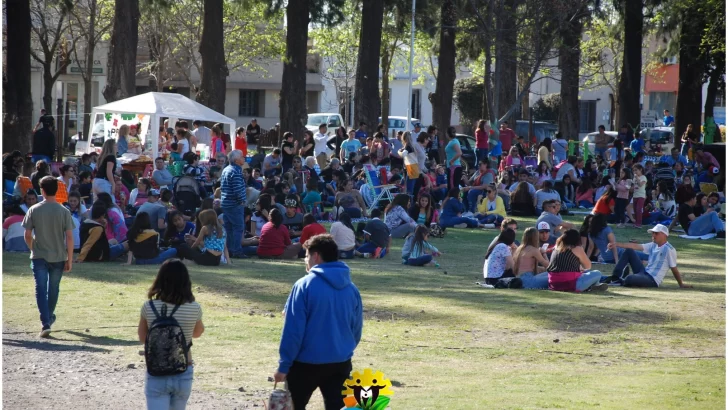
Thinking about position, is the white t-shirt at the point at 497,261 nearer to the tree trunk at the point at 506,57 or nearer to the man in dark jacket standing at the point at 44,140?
the man in dark jacket standing at the point at 44,140

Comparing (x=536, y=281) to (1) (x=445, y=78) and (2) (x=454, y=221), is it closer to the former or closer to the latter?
(2) (x=454, y=221)

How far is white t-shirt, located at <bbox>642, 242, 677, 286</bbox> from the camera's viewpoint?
14.6m

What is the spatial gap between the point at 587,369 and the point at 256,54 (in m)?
49.8

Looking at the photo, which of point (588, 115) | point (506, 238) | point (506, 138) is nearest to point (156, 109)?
point (506, 138)

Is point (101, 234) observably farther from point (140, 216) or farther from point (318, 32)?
point (318, 32)

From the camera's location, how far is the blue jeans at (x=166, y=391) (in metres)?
6.19

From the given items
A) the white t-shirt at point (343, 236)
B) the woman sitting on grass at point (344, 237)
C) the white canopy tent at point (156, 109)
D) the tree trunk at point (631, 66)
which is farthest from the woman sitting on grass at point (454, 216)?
the tree trunk at point (631, 66)

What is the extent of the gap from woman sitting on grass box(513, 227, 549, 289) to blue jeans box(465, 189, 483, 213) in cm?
880

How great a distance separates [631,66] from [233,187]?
2402cm

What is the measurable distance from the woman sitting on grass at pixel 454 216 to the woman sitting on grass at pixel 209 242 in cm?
711

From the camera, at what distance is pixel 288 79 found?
33.4 metres

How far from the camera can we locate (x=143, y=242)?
15633 mm

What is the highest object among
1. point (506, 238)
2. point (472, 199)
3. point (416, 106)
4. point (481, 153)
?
point (416, 106)

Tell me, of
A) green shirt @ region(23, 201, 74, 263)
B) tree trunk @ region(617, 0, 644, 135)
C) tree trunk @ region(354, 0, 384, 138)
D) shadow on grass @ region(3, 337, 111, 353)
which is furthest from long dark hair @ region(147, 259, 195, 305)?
tree trunk @ region(617, 0, 644, 135)
